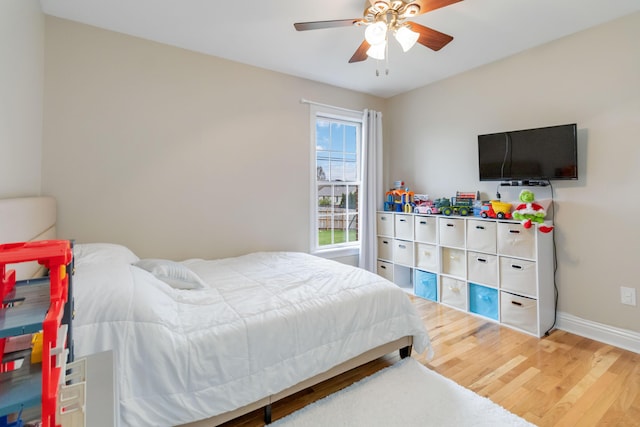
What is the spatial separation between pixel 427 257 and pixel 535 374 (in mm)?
1586

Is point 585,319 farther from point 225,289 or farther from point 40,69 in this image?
point 40,69

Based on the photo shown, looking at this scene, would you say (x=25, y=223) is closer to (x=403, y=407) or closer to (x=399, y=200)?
(x=403, y=407)

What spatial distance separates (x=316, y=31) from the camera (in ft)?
8.28

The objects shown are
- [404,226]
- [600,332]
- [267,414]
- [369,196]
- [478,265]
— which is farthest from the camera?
[369,196]

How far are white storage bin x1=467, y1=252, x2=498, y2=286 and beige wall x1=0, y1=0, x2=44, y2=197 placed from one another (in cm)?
358

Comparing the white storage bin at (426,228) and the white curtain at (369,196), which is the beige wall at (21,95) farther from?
the white storage bin at (426,228)

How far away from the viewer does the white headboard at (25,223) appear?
3.87 feet

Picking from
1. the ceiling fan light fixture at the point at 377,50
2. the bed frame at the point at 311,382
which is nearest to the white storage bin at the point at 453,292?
the bed frame at the point at 311,382

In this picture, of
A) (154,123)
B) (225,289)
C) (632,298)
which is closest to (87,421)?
(225,289)

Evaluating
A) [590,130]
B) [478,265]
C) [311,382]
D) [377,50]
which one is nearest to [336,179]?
[478,265]

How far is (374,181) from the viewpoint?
156 inches

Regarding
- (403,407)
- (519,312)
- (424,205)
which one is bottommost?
(403,407)

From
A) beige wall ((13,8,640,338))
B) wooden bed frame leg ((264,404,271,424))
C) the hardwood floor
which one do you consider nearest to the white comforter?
wooden bed frame leg ((264,404,271,424))

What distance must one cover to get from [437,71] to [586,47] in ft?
4.22
